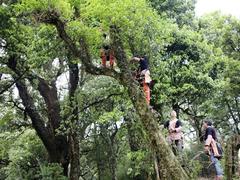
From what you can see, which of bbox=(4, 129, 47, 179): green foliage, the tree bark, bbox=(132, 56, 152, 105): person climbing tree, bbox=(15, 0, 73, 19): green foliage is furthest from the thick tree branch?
bbox=(4, 129, 47, 179): green foliage

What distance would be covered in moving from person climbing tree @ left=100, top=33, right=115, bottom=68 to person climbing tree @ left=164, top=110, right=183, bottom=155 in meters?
2.08

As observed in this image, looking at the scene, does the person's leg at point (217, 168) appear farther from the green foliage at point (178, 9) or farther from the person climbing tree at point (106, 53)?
the green foliage at point (178, 9)

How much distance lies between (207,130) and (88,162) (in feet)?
54.8

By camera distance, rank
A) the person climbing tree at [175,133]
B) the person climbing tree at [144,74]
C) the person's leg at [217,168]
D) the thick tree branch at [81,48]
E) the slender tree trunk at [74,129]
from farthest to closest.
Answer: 1. the slender tree trunk at [74,129]
2. the person climbing tree at [144,74]
3. the thick tree branch at [81,48]
4. the person climbing tree at [175,133]
5. the person's leg at [217,168]

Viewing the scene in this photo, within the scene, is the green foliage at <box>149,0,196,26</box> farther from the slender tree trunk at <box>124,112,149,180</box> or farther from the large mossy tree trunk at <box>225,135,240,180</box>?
the large mossy tree trunk at <box>225,135,240,180</box>

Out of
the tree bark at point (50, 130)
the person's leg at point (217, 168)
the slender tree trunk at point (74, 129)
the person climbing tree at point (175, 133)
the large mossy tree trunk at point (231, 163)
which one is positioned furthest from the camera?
the tree bark at point (50, 130)

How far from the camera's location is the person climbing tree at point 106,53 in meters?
10.7

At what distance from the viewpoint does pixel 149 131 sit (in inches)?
363

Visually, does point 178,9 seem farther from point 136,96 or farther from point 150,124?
point 150,124

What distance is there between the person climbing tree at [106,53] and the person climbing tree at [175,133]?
2076 mm

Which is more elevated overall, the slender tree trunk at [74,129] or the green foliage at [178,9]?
the green foliage at [178,9]

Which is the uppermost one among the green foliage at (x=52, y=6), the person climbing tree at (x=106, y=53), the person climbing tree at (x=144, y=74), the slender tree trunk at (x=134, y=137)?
the green foliage at (x=52, y=6)

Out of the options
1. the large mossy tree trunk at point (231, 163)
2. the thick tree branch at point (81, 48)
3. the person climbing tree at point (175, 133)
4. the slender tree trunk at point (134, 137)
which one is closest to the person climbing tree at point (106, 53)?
the thick tree branch at point (81, 48)

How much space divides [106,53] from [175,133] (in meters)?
2.85
